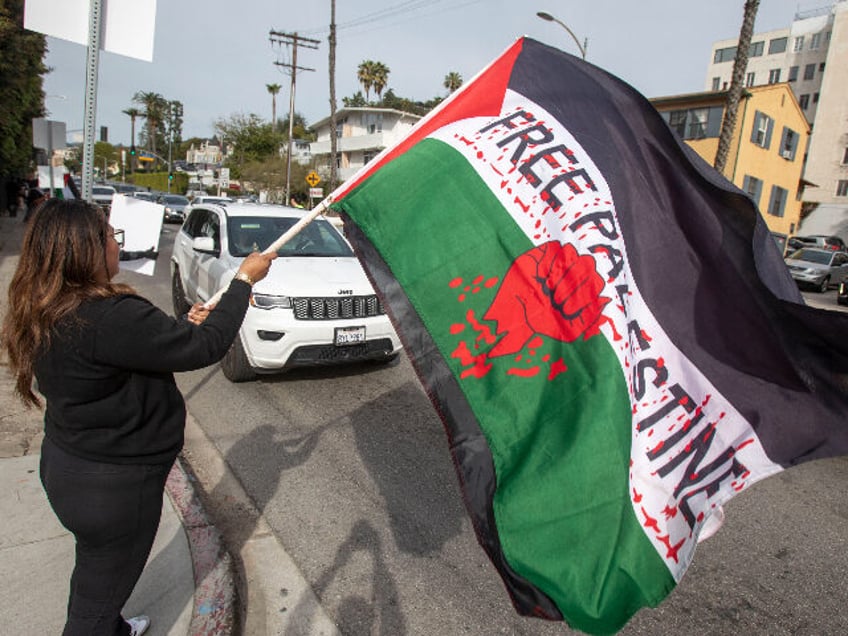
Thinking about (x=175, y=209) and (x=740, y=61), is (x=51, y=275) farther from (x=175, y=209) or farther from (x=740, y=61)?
(x=175, y=209)

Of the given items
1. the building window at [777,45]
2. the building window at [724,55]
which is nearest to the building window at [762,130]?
the building window at [777,45]

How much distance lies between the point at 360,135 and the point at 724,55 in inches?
1706

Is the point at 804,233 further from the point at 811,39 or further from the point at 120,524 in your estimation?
the point at 120,524

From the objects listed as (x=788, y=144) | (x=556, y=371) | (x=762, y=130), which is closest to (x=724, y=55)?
(x=788, y=144)

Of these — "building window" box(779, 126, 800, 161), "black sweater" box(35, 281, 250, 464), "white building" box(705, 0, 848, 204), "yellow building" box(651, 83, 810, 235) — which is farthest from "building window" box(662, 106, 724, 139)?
"black sweater" box(35, 281, 250, 464)

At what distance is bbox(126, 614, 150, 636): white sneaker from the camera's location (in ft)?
7.97

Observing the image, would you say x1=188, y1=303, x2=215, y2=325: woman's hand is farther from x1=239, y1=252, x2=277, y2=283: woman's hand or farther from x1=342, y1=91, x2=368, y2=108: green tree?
x1=342, y1=91, x2=368, y2=108: green tree

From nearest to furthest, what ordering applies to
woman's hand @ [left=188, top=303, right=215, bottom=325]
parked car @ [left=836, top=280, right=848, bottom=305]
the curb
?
1. woman's hand @ [left=188, top=303, right=215, bottom=325]
2. the curb
3. parked car @ [left=836, top=280, right=848, bottom=305]

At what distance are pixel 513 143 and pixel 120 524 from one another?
1926 millimetres

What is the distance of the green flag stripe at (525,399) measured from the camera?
161cm

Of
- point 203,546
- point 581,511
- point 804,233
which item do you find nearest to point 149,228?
point 203,546

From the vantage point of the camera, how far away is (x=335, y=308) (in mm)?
5672

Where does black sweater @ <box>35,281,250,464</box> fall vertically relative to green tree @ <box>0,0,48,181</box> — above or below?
below

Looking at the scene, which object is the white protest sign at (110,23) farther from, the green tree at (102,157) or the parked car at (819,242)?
the green tree at (102,157)
